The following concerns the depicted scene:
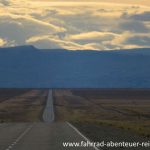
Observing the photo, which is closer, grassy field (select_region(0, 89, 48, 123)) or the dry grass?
the dry grass

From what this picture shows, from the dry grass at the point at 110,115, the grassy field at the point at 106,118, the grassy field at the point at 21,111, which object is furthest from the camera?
the grassy field at the point at 21,111

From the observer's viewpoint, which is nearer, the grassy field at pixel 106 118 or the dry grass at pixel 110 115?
the grassy field at pixel 106 118

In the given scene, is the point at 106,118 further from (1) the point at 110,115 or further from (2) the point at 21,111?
(2) the point at 21,111

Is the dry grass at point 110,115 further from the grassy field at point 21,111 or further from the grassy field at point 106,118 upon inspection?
the grassy field at point 21,111

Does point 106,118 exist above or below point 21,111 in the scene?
below

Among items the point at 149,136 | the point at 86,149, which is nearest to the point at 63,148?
the point at 86,149

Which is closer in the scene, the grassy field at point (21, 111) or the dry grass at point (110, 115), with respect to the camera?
the dry grass at point (110, 115)

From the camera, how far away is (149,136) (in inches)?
1475

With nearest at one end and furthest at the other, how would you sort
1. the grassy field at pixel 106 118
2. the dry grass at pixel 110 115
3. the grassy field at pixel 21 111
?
the grassy field at pixel 106 118
the dry grass at pixel 110 115
the grassy field at pixel 21 111

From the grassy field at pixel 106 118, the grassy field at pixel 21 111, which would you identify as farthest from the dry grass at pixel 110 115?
the grassy field at pixel 21 111

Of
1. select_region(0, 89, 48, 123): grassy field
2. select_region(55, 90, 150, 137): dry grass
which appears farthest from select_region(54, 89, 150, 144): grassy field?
select_region(0, 89, 48, 123): grassy field

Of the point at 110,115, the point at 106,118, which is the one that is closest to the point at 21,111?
the point at 110,115

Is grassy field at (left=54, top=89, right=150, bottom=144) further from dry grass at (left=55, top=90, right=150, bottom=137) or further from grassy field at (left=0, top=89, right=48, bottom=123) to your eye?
grassy field at (left=0, top=89, right=48, bottom=123)

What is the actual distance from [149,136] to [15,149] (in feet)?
39.9
